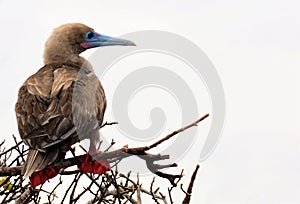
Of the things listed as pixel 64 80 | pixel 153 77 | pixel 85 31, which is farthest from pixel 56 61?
pixel 153 77

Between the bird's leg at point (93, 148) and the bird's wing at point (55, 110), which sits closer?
the bird's wing at point (55, 110)

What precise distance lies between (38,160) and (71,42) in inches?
91.2

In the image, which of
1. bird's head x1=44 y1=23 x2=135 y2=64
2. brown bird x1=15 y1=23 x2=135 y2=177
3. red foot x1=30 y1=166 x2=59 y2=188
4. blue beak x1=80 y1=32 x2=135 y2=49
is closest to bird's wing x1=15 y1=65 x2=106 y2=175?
brown bird x1=15 y1=23 x2=135 y2=177

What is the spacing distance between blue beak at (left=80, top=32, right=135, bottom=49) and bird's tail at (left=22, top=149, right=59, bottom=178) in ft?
7.38

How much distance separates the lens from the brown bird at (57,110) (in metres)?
4.91

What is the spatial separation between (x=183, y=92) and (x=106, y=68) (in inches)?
40.8

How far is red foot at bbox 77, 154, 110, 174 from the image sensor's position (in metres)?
5.00


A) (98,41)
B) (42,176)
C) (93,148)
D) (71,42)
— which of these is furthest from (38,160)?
(98,41)

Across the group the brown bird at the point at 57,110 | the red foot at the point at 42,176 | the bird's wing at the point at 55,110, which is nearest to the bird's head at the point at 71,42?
the brown bird at the point at 57,110

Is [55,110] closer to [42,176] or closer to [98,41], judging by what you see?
[42,176]

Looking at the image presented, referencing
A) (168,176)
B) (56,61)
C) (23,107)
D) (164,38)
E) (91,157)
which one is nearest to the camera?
(168,176)

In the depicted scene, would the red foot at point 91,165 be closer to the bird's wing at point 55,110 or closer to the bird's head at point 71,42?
the bird's wing at point 55,110

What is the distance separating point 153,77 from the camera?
569 centimetres

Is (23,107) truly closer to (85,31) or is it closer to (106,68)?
(106,68)
